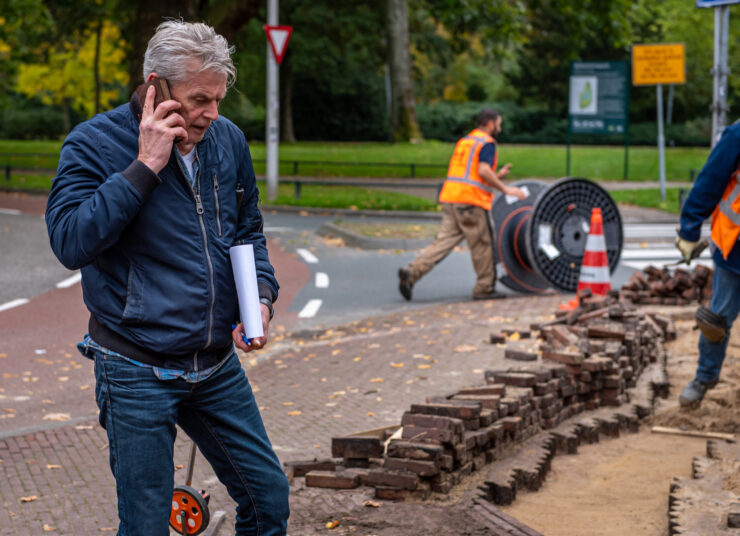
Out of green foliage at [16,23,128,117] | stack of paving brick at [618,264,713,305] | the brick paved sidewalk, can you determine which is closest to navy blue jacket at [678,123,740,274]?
the brick paved sidewalk

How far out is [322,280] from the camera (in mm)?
12844

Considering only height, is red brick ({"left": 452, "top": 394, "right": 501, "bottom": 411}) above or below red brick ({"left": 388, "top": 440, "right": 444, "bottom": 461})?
above

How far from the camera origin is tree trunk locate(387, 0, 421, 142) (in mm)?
41031

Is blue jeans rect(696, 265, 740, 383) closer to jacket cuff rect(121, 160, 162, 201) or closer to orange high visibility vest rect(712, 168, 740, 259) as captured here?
orange high visibility vest rect(712, 168, 740, 259)

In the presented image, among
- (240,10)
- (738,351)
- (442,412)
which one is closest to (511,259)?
(738,351)

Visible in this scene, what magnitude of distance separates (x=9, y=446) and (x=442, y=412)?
230cm

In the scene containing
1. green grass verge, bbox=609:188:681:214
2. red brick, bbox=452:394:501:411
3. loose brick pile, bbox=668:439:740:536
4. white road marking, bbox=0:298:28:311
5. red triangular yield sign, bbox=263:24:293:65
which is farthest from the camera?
green grass verge, bbox=609:188:681:214

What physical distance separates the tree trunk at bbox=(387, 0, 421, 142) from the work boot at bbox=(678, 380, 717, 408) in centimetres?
3525

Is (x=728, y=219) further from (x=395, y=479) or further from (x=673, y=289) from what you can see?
(x=673, y=289)

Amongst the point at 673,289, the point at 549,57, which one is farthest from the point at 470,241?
the point at 549,57

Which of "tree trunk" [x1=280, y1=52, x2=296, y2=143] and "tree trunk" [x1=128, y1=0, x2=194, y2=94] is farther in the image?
"tree trunk" [x1=280, y1=52, x2=296, y2=143]

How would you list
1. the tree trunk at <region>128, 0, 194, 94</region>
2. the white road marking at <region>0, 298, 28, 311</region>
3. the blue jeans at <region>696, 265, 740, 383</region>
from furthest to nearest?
the tree trunk at <region>128, 0, 194, 94</region>, the white road marking at <region>0, 298, 28, 311</region>, the blue jeans at <region>696, 265, 740, 383</region>

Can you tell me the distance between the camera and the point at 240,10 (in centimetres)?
1984

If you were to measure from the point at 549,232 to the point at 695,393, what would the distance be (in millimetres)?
4723
